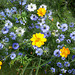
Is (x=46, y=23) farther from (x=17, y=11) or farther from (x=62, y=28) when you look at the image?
(x=17, y=11)

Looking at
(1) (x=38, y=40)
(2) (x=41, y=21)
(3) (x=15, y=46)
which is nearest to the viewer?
(1) (x=38, y=40)

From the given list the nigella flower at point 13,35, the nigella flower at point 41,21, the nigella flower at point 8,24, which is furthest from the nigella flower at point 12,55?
the nigella flower at point 41,21

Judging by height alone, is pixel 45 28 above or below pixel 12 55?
above

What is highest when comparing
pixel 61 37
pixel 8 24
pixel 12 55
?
pixel 8 24

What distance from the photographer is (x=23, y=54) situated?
1218mm

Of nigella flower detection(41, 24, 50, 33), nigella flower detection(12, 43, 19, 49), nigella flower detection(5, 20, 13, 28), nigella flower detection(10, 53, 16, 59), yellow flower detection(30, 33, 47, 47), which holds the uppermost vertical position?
nigella flower detection(5, 20, 13, 28)

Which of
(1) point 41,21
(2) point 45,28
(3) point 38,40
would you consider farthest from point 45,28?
(3) point 38,40

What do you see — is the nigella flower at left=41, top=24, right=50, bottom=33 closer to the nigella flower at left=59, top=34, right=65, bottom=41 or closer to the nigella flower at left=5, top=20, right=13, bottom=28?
the nigella flower at left=59, top=34, right=65, bottom=41

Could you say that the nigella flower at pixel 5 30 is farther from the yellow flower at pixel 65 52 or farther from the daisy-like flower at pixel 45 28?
the yellow flower at pixel 65 52

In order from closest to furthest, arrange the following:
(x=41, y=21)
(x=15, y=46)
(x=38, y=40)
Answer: (x=38, y=40) → (x=15, y=46) → (x=41, y=21)

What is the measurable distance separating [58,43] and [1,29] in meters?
0.60

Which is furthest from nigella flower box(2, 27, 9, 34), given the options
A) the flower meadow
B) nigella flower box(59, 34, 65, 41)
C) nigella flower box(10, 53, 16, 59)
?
nigella flower box(59, 34, 65, 41)

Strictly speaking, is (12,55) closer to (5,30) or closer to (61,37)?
(5,30)

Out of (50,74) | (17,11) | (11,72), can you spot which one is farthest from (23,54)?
(17,11)
